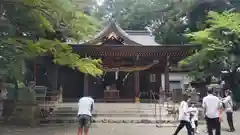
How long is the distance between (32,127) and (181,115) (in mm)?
7568

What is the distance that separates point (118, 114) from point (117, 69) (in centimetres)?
538

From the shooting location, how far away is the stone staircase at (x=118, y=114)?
15898mm

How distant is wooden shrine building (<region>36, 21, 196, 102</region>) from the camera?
2119 cm

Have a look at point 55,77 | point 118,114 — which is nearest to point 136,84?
point 118,114

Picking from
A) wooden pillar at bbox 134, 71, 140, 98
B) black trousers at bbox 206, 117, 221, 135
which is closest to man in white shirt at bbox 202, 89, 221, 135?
black trousers at bbox 206, 117, 221, 135

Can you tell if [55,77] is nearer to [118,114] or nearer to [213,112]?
[118,114]

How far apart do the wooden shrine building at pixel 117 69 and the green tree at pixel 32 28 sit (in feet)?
17.7

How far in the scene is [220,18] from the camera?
19141mm

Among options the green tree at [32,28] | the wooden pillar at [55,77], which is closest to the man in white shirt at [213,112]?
the green tree at [32,28]

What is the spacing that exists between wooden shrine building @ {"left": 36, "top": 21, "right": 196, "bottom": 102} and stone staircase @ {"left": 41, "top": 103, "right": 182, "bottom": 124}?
5.66 ft

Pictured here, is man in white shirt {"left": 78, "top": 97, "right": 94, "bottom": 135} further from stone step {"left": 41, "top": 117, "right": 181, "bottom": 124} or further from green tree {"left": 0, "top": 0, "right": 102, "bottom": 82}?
stone step {"left": 41, "top": 117, "right": 181, "bottom": 124}

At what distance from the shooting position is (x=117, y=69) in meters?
22.3

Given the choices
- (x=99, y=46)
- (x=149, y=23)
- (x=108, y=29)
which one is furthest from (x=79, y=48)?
(x=149, y=23)

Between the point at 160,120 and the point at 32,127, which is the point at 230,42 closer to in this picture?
the point at 160,120
